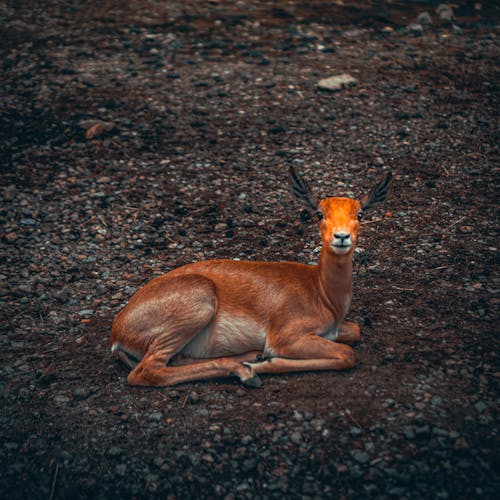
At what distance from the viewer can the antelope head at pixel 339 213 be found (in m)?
5.55

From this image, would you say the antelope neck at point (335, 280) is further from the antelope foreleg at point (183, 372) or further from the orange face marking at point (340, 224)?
the antelope foreleg at point (183, 372)

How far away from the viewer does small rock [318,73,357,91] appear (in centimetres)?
1184

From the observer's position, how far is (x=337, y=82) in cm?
1198

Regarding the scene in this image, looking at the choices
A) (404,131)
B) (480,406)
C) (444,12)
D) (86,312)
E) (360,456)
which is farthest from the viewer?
(444,12)

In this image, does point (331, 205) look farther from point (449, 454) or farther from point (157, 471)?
point (157, 471)

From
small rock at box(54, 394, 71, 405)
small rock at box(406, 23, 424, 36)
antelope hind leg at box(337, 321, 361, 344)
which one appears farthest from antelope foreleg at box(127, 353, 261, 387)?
small rock at box(406, 23, 424, 36)

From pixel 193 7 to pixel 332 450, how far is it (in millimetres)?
12926

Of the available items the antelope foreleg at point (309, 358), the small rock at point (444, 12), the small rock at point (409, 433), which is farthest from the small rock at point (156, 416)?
the small rock at point (444, 12)

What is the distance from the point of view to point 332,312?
611 centimetres

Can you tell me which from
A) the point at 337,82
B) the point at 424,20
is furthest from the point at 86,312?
the point at 424,20

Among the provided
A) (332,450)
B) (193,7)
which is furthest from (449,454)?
(193,7)

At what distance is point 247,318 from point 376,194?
5.73 ft

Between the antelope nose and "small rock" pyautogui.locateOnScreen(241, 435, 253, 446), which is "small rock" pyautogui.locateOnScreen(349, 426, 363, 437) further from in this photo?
the antelope nose

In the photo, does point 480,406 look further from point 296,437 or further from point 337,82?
point 337,82
